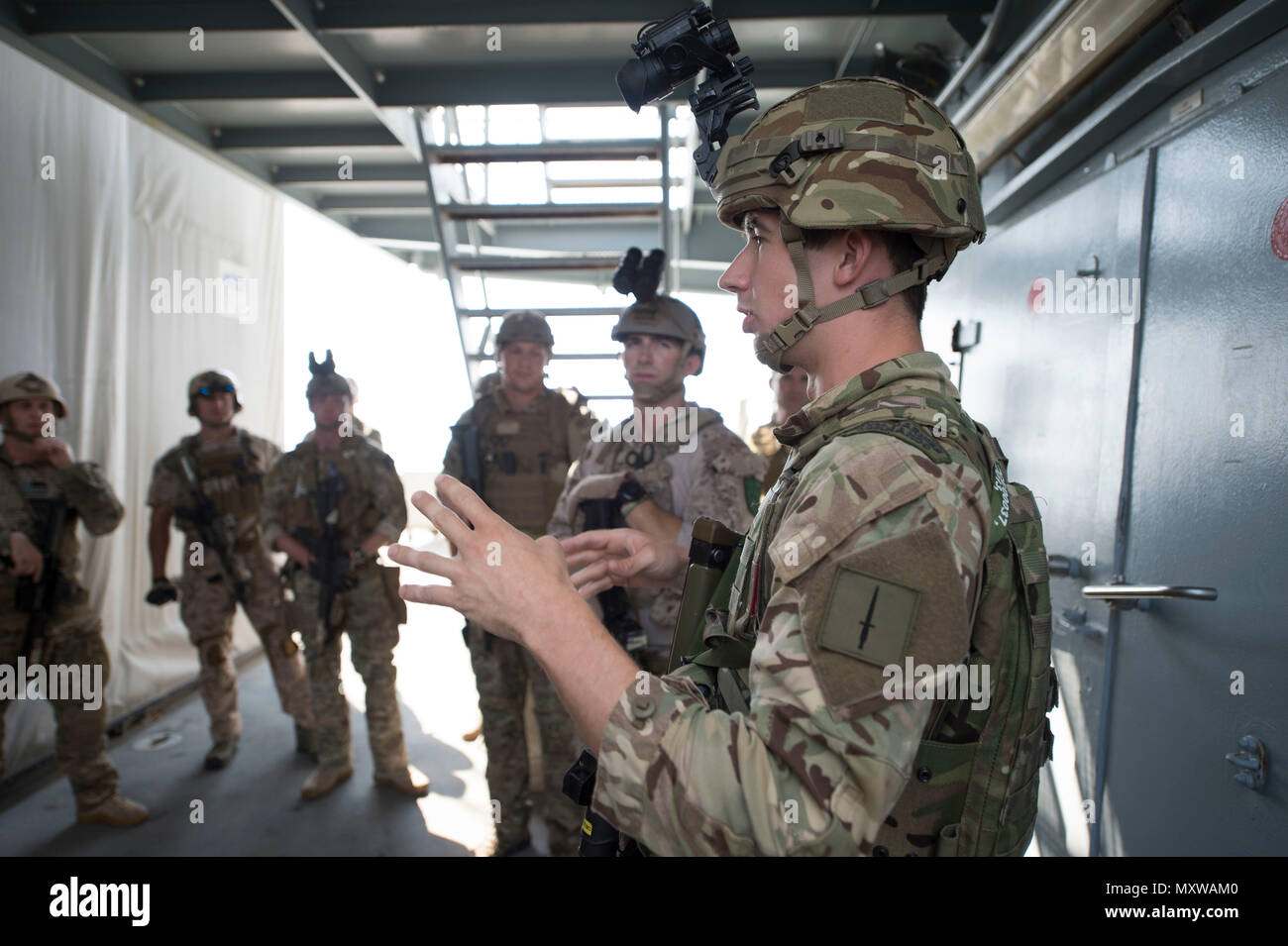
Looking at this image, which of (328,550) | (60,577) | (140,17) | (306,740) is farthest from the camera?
(306,740)

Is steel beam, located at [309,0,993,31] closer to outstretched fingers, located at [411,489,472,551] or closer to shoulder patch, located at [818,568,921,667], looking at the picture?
outstretched fingers, located at [411,489,472,551]

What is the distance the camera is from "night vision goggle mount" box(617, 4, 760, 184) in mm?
1371

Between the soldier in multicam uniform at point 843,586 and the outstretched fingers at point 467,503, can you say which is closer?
the soldier in multicam uniform at point 843,586

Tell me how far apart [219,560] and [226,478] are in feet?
1.62

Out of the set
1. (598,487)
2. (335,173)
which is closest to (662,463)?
(598,487)

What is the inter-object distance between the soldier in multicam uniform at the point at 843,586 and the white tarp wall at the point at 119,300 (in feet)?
14.0

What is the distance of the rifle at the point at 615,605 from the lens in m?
2.72

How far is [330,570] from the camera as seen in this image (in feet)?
12.9

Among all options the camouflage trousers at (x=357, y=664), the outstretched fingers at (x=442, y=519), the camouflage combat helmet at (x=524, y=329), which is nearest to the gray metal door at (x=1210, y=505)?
the outstretched fingers at (x=442, y=519)

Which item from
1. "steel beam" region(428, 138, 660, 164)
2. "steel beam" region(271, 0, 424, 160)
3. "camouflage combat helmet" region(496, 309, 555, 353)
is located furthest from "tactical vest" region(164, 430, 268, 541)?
"steel beam" region(428, 138, 660, 164)

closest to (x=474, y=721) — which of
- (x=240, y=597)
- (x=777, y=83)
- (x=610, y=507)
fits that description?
(x=240, y=597)

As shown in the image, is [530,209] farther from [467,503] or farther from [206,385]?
[467,503]

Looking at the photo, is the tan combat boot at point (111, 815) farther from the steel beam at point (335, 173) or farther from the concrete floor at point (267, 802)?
the steel beam at point (335, 173)
